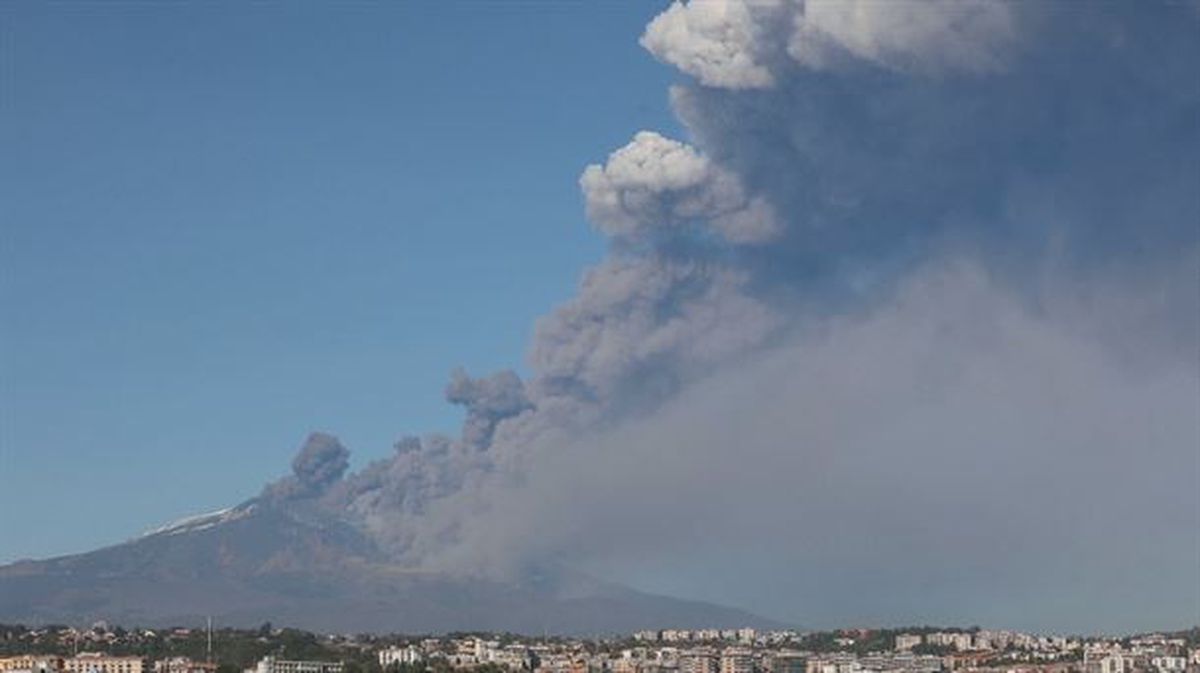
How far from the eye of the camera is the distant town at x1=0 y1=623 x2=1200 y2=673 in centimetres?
5194

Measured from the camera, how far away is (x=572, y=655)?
6469cm

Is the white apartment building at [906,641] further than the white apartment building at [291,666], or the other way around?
the white apartment building at [906,641]

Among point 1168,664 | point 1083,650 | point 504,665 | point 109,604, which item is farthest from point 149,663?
point 109,604

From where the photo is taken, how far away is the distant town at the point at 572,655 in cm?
5194

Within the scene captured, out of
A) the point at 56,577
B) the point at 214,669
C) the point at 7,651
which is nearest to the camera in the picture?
the point at 214,669

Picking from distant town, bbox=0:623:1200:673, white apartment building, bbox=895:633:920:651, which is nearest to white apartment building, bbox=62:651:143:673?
distant town, bbox=0:623:1200:673

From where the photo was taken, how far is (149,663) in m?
51.3

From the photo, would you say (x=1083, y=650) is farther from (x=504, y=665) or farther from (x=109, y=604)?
(x=109, y=604)

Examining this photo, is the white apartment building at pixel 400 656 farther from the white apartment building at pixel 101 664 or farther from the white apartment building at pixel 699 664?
the white apartment building at pixel 699 664

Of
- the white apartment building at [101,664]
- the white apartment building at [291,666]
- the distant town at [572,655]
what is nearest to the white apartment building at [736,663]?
the distant town at [572,655]

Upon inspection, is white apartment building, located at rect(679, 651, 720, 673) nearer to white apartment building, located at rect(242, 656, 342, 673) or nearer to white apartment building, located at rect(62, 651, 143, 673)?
white apartment building, located at rect(242, 656, 342, 673)

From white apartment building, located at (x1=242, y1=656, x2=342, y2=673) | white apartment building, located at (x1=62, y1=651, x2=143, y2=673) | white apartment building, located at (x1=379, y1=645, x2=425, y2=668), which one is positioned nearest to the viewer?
white apartment building, located at (x1=62, y1=651, x2=143, y2=673)

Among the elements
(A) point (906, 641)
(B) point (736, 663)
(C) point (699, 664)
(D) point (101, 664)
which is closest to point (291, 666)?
(D) point (101, 664)

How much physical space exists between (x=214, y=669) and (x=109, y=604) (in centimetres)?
7320
